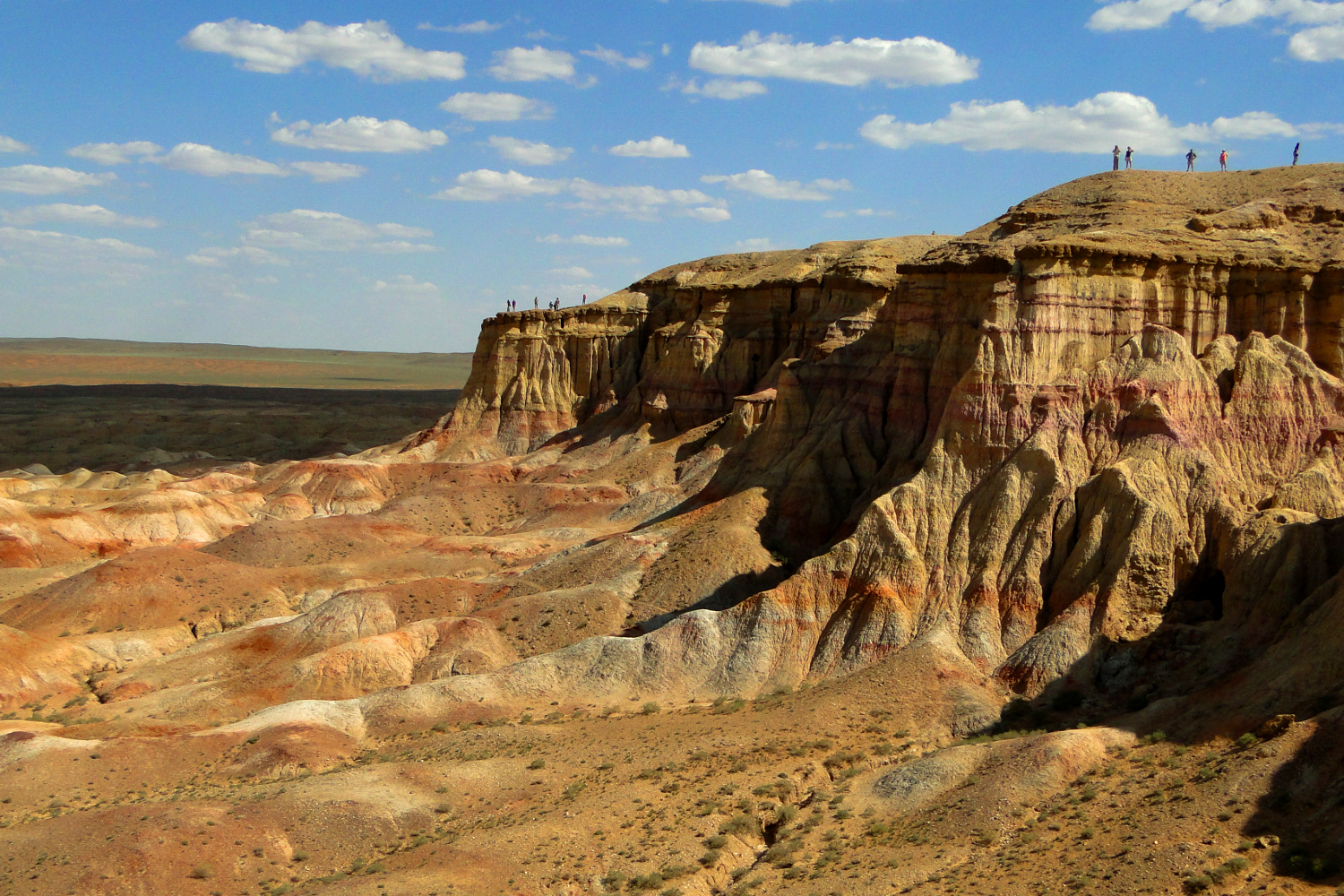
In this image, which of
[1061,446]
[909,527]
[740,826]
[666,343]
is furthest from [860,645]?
[666,343]

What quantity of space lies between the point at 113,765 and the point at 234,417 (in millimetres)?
105934

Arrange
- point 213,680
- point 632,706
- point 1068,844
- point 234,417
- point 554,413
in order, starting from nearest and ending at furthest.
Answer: point 1068,844 < point 632,706 < point 213,680 < point 554,413 < point 234,417

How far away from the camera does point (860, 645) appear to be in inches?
1526

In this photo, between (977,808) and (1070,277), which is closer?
(977,808)

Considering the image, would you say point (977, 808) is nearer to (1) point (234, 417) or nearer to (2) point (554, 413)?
(2) point (554, 413)

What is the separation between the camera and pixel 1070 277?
139 ft

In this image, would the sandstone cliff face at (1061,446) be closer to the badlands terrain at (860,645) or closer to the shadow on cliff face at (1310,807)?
the badlands terrain at (860,645)

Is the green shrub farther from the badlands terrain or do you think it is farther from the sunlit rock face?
the sunlit rock face

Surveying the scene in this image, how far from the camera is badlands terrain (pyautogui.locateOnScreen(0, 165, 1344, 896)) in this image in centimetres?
2720

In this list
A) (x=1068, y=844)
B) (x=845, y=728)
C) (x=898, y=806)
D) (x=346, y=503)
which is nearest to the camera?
(x=1068, y=844)

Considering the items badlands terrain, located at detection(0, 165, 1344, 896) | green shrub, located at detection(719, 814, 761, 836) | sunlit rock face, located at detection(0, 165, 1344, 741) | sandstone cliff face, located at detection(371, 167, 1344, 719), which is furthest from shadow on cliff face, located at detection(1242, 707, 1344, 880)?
green shrub, located at detection(719, 814, 761, 836)

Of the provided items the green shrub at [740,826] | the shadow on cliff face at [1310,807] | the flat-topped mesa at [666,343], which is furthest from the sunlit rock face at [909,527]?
the green shrub at [740,826]

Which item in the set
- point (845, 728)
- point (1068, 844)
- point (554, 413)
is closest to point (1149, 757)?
point (1068, 844)

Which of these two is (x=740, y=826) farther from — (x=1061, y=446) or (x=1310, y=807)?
(x=1061, y=446)
